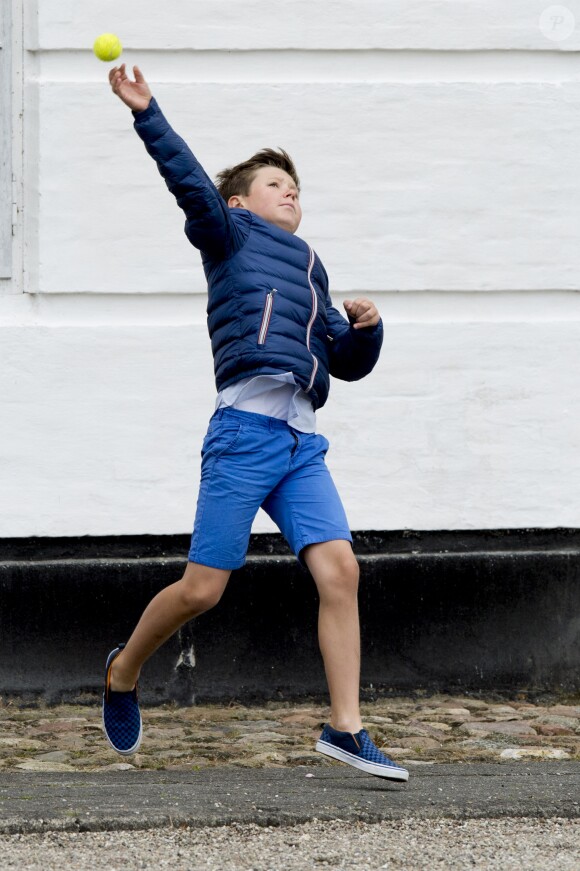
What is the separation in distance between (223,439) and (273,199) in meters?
0.78

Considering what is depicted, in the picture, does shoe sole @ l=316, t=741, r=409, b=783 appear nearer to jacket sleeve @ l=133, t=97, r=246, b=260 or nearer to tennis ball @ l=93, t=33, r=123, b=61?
jacket sleeve @ l=133, t=97, r=246, b=260

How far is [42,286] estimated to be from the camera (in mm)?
5145

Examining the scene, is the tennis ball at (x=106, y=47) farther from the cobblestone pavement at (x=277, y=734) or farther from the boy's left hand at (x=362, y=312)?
the cobblestone pavement at (x=277, y=734)

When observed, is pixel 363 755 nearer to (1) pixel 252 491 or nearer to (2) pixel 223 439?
(1) pixel 252 491

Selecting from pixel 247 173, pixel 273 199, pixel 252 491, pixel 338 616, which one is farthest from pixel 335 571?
pixel 247 173

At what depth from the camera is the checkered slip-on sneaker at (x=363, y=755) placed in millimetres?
3539

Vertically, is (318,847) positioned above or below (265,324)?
below

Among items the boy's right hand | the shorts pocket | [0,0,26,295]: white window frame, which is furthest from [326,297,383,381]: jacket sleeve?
[0,0,26,295]: white window frame

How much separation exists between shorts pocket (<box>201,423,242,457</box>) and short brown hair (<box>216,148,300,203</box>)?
30.7 inches

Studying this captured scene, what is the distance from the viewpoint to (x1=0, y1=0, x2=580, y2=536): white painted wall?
16.9 ft

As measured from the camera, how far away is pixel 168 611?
12.6 feet

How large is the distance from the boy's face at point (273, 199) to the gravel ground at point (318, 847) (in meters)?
1.80

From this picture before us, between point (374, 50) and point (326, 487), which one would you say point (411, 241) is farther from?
point (326, 487)

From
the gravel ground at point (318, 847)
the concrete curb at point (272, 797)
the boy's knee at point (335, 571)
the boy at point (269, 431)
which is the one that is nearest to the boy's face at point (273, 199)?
the boy at point (269, 431)
